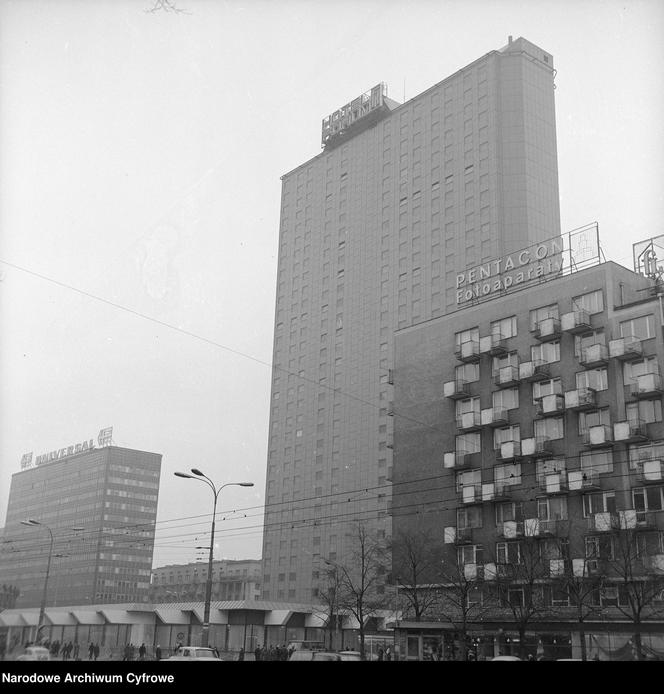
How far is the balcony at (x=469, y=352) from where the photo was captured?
Answer: 218 feet

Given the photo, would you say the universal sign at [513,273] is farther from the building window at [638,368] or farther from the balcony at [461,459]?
the balcony at [461,459]

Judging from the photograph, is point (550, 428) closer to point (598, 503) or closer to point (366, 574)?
point (598, 503)

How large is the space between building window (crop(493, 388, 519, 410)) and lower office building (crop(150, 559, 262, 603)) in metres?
80.7

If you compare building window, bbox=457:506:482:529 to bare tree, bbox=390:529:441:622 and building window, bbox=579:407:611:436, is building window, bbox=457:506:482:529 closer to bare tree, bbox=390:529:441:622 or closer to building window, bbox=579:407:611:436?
bare tree, bbox=390:529:441:622

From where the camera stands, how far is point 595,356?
5828cm

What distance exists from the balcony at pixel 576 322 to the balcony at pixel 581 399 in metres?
4.44

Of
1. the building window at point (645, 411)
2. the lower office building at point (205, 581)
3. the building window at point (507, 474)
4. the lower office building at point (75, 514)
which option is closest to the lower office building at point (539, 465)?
the building window at point (645, 411)

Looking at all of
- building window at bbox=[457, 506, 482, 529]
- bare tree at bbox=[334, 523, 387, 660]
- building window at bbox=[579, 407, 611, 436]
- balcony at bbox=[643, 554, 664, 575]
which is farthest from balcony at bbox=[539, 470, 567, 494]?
bare tree at bbox=[334, 523, 387, 660]

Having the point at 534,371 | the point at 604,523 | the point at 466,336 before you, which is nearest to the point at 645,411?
the point at 604,523

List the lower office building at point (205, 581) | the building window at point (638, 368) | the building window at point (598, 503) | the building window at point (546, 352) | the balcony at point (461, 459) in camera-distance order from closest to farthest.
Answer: the building window at point (598, 503) < the building window at point (638, 368) < the building window at point (546, 352) < the balcony at point (461, 459) < the lower office building at point (205, 581)

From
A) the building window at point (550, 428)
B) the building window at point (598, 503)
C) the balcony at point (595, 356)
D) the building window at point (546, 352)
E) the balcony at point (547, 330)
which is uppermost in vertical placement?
the balcony at point (547, 330)

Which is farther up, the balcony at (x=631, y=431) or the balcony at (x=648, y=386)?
the balcony at (x=648, y=386)

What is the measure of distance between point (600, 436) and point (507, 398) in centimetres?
934
